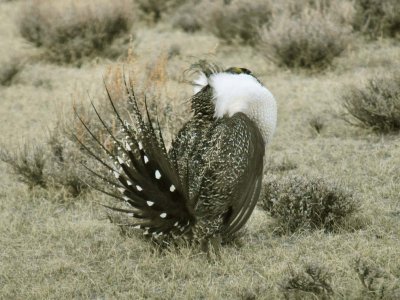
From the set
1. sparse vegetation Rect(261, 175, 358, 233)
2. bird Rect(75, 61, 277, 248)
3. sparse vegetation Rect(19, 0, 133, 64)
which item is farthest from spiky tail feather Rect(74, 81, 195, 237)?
sparse vegetation Rect(19, 0, 133, 64)

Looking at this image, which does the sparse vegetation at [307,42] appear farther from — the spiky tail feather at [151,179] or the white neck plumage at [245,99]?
the spiky tail feather at [151,179]

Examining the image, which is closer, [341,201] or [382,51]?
[341,201]

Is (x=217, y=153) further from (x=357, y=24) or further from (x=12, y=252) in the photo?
(x=357, y=24)

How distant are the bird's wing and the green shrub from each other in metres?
6.16

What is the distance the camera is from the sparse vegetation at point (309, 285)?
10.3ft

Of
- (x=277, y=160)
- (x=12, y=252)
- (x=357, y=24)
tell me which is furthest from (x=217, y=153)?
(x=357, y=24)

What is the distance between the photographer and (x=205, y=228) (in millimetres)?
3648

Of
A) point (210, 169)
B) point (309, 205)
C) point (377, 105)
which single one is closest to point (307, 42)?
point (377, 105)

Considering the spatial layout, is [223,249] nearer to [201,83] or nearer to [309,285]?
[309,285]

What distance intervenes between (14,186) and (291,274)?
2.79 meters

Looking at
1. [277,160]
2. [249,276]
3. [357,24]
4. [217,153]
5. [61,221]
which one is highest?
[217,153]

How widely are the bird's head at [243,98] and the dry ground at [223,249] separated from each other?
0.69 meters

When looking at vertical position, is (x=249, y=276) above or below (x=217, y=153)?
below

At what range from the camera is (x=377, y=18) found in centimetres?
951
